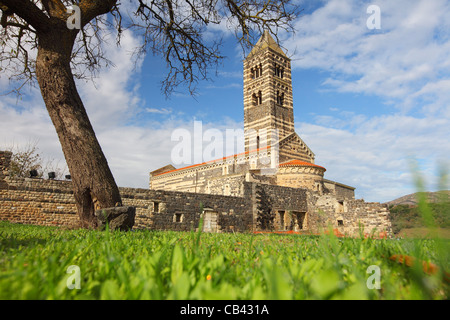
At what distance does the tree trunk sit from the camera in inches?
211

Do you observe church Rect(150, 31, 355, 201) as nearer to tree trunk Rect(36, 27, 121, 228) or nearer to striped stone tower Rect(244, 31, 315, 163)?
striped stone tower Rect(244, 31, 315, 163)

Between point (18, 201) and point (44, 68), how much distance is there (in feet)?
26.0

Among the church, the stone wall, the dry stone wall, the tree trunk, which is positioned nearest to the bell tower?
the church

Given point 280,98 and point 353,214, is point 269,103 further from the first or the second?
point 353,214

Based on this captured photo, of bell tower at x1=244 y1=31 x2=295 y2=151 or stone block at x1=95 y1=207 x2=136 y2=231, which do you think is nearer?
stone block at x1=95 y1=207 x2=136 y2=231

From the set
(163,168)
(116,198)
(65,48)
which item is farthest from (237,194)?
(163,168)

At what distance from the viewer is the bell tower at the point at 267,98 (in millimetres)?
30394

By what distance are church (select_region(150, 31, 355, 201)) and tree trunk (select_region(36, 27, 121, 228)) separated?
677 inches

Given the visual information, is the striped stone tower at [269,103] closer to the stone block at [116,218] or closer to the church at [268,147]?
the church at [268,147]

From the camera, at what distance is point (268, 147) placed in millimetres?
26391

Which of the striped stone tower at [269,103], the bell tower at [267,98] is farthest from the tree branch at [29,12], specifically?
the bell tower at [267,98]

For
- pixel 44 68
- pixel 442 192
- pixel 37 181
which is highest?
pixel 44 68
